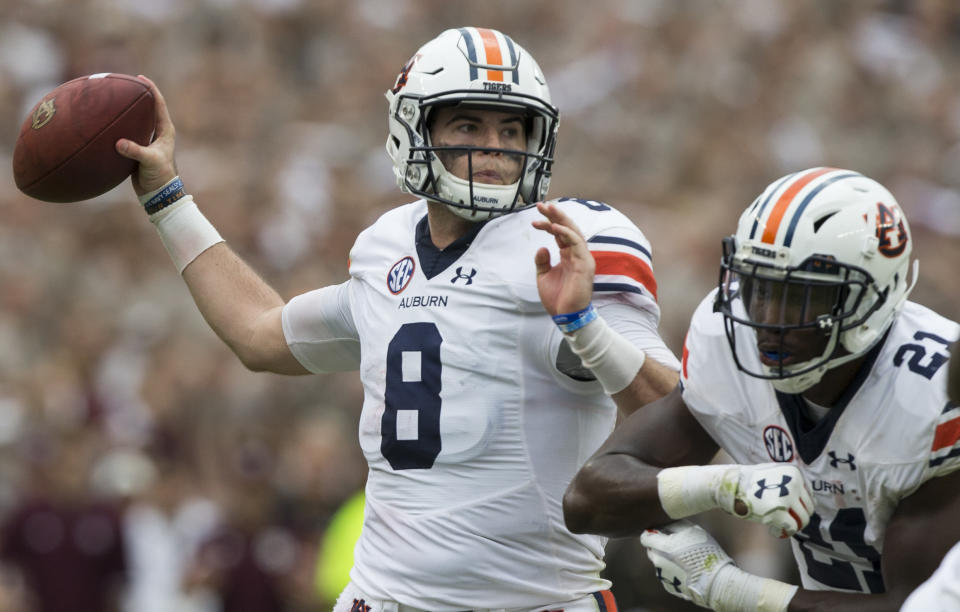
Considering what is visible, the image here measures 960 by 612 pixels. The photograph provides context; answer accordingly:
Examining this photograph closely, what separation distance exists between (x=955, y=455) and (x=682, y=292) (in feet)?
16.0

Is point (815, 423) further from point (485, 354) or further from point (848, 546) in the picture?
point (485, 354)

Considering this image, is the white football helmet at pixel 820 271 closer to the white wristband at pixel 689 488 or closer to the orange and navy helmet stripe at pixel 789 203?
the orange and navy helmet stripe at pixel 789 203

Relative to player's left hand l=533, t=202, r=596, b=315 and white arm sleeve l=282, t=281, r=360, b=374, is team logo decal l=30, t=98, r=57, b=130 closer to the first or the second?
white arm sleeve l=282, t=281, r=360, b=374

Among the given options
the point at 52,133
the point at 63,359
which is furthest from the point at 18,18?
the point at 52,133

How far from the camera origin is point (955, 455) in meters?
3.17

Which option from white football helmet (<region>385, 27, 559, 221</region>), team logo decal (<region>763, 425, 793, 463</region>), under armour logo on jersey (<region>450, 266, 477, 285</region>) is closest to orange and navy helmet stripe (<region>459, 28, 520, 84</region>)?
white football helmet (<region>385, 27, 559, 221</region>)

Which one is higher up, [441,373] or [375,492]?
[441,373]

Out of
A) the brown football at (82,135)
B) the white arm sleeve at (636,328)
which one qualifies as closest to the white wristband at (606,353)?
the white arm sleeve at (636,328)

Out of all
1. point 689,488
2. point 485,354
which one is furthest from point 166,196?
point 689,488

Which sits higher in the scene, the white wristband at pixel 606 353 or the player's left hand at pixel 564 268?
the player's left hand at pixel 564 268

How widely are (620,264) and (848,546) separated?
91 centimetres

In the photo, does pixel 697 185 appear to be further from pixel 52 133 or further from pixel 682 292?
pixel 52 133

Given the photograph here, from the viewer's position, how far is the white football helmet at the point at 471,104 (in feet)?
13.2

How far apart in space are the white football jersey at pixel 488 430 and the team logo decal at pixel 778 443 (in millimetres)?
429
